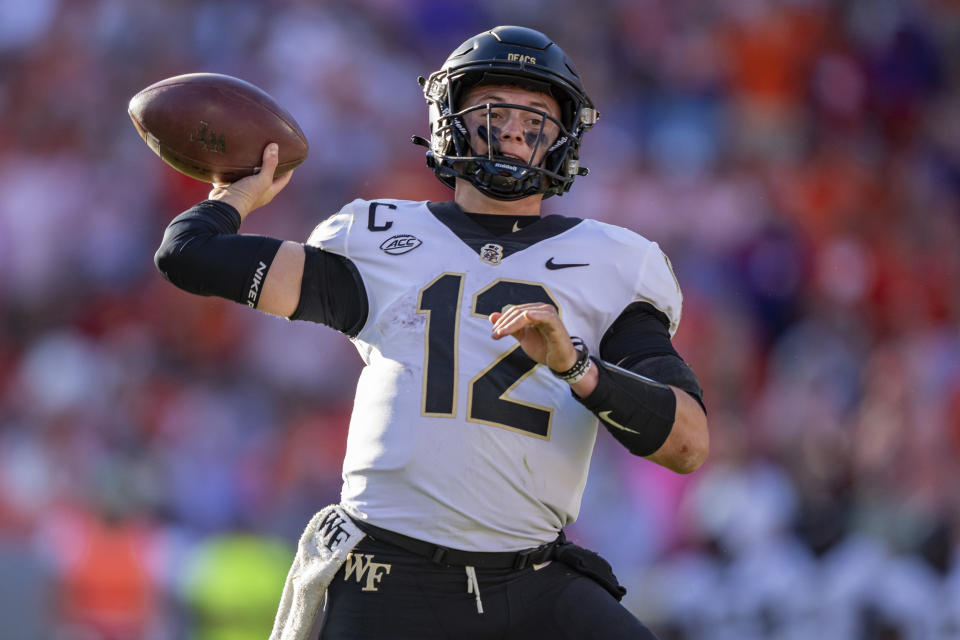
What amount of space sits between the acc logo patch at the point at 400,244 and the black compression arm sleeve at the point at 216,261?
262mm

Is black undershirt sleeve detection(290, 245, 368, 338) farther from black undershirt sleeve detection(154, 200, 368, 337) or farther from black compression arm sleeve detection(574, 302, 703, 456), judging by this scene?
black compression arm sleeve detection(574, 302, 703, 456)

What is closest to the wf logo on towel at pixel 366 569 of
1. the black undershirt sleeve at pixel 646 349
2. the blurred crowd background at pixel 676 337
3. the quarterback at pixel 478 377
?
the quarterback at pixel 478 377

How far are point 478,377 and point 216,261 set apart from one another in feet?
2.21

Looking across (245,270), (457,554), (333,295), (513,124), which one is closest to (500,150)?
(513,124)

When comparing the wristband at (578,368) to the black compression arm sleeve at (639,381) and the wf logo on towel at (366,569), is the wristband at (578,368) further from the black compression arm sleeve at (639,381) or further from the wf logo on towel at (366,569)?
the wf logo on towel at (366,569)

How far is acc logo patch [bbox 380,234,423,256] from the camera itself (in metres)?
3.25

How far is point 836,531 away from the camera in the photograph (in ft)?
21.2

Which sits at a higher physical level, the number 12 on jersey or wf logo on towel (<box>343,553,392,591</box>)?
the number 12 on jersey

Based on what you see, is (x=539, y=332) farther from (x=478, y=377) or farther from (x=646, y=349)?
(x=646, y=349)

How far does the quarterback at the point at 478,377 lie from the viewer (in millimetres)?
3002

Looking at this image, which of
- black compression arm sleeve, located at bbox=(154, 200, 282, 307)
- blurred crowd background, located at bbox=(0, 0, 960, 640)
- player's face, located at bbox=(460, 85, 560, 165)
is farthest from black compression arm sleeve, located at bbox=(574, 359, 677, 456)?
blurred crowd background, located at bbox=(0, 0, 960, 640)

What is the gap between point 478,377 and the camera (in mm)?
3072

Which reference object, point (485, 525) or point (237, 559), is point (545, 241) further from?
point (237, 559)

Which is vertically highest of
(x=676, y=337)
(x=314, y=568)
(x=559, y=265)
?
(x=676, y=337)
